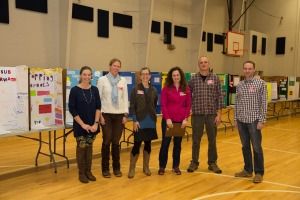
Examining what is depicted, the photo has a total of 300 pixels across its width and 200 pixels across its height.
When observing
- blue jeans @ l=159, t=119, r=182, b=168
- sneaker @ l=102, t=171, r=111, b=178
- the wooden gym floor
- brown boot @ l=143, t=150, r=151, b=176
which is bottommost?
the wooden gym floor

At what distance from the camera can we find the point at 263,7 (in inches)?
575

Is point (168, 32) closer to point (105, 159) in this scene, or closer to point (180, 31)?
point (180, 31)

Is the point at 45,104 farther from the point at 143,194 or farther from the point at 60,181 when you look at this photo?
the point at 143,194

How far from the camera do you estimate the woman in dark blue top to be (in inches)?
139

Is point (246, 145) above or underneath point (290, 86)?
underneath

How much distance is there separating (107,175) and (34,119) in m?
1.16

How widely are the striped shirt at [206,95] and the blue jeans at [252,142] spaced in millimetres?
392

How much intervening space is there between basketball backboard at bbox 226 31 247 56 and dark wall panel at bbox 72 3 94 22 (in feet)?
17.2

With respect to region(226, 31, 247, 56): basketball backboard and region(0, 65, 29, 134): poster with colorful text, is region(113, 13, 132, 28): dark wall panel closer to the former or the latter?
region(226, 31, 247, 56): basketball backboard

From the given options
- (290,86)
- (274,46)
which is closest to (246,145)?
(290,86)

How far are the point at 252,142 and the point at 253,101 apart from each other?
0.48 meters

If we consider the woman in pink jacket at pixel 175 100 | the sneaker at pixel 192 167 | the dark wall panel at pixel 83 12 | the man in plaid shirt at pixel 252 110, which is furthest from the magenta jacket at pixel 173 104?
the dark wall panel at pixel 83 12

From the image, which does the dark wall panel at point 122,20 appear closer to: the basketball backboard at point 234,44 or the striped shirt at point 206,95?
the basketball backboard at point 234,44

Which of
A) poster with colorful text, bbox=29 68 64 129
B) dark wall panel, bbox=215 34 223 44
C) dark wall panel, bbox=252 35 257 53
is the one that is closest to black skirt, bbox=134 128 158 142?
poster with colorful text, bbox=29 68 64 129
